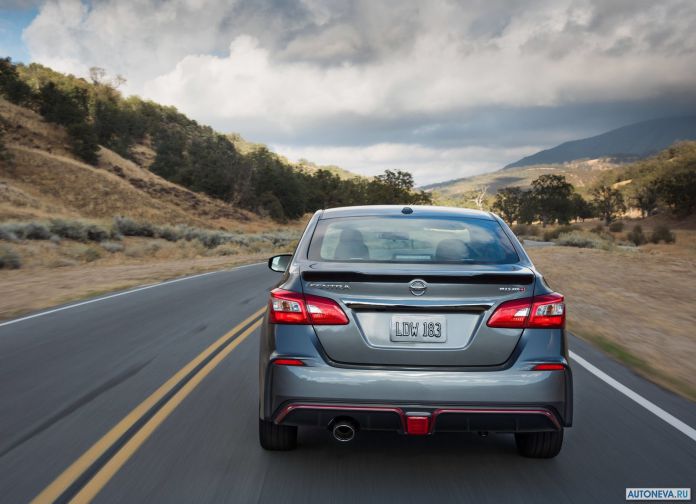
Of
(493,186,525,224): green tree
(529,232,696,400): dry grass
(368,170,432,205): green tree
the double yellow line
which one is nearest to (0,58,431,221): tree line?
(368,170,432,205): green tree

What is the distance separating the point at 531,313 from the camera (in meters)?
4.05

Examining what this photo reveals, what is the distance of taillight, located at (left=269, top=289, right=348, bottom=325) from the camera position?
4.02 metres

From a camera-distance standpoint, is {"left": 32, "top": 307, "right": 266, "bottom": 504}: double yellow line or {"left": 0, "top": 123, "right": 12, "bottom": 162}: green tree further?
{"left": 0, "top": 123, "right": 12, "bottom": 162}: green tree

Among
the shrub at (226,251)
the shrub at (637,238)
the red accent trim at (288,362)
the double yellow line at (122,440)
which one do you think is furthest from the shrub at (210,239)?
the red accent trim at (288,362)

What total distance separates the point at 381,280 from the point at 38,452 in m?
2.65

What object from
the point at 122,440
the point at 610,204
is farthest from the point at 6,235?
the point at 610,204

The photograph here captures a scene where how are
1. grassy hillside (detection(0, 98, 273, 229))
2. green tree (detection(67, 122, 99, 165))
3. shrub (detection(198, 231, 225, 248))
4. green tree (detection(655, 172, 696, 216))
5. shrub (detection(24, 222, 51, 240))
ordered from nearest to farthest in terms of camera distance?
shrub (detection(24, 222, 51, 240))
shrub (detection(198, 231, 225, 248))
grassy hillside (detection(0, 98, 273, 229))
green tree (detection(67, 122, 99, 165))
green tree (detection(655, 172, 696, 216))

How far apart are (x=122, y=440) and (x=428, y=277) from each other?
2.55 meters

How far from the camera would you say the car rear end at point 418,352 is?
392 centimetres

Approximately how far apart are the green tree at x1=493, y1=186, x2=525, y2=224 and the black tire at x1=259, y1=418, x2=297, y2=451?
105422 mm

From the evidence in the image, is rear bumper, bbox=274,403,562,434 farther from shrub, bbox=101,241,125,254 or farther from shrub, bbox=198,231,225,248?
shrub, bbox=198,231,225,248

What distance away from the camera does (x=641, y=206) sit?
9812cm

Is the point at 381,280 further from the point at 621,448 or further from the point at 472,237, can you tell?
the point at 621,448

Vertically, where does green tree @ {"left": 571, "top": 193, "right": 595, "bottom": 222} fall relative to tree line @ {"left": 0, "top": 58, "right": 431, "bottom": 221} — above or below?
below
